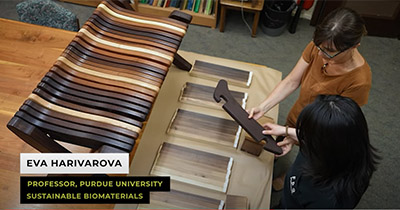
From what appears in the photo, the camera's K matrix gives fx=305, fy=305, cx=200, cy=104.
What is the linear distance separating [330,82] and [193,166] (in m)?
0.84

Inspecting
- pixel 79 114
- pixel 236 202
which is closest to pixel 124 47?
pixel 79 114

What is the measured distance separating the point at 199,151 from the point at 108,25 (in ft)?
3.01

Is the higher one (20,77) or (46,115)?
(46,115)

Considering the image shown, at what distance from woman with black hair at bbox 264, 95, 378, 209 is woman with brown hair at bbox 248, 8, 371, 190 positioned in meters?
0.34

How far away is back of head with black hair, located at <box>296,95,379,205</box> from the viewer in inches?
36.3

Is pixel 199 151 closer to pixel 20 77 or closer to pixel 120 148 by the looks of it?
pixel 120 148

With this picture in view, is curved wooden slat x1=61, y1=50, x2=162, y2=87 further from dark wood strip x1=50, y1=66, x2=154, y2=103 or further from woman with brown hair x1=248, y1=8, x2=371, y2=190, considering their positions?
woman with brown hair x1=248, y1=8, x2=371, y2=190

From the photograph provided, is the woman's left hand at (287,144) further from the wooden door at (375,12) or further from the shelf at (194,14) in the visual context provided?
the wooden door at (375,12)

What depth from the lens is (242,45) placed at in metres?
3.33

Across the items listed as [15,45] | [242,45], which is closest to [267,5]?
[242,45]

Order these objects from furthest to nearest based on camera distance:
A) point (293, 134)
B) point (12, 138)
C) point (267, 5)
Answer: point (267, 5) → point (12, 138) → point (293, 134)

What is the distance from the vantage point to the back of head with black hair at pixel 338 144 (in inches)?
36.3
